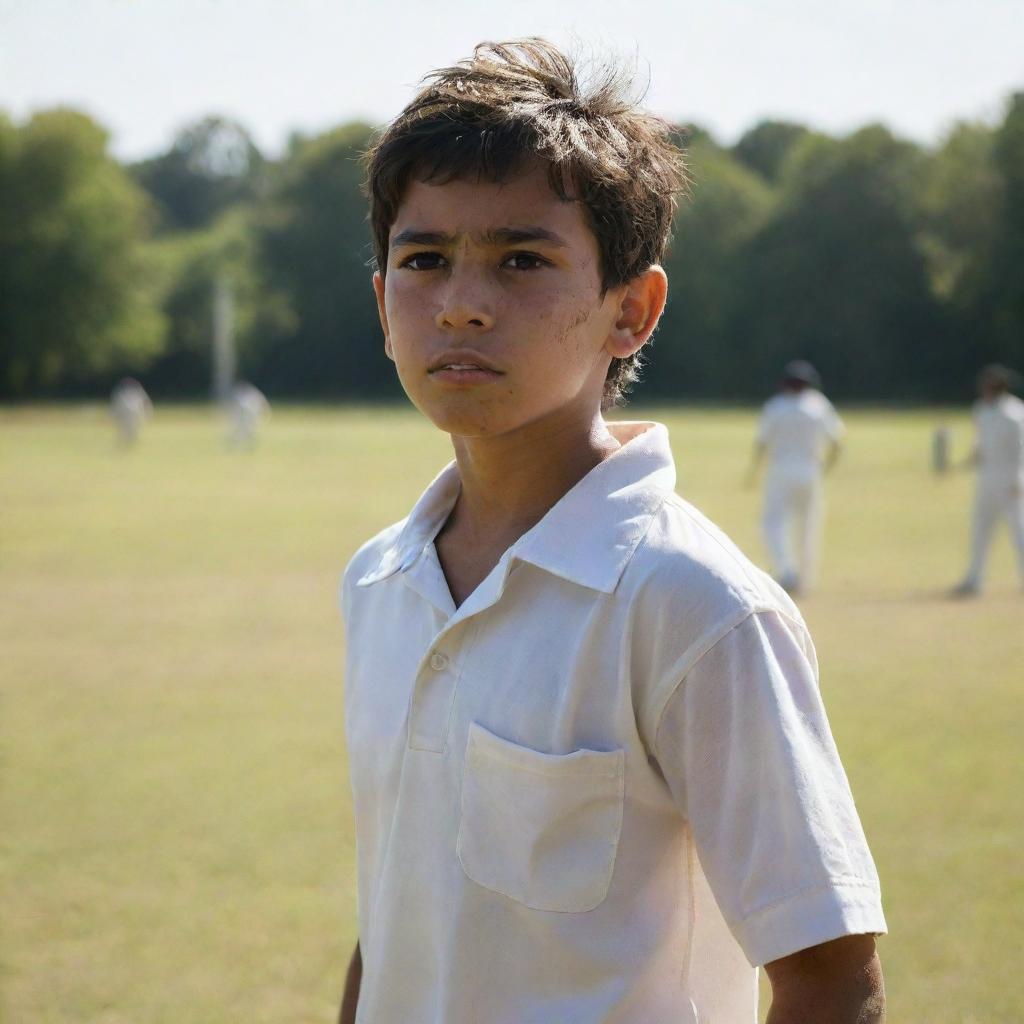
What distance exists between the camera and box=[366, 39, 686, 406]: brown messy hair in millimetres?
1931

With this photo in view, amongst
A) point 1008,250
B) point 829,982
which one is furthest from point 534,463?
point 1008,250

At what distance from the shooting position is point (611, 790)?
1.73 meters

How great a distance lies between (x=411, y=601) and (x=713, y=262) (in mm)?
78101

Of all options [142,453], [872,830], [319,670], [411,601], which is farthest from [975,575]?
[142,453]

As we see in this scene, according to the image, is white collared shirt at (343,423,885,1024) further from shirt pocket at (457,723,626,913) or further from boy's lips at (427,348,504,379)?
boy's lips at (427,348,504,379)

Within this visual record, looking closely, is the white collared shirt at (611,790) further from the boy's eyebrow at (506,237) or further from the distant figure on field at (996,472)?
the distant figure on field at (996,472)

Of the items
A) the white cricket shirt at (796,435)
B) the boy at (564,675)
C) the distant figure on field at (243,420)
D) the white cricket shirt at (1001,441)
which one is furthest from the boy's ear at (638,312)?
the distant figure on field at (243,420)

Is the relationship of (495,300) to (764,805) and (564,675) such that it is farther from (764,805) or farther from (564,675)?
(764,805)

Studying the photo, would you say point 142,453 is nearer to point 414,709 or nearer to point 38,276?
point 414,709

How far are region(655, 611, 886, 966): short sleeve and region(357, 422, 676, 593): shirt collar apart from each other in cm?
18

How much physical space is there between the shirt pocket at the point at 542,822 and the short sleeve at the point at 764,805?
0.12 meters

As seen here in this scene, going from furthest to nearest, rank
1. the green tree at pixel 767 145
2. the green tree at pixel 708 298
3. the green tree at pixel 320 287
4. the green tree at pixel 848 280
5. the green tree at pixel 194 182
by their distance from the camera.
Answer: the green tree at pixel 194 182, the green tree at pixel 767 145, the green tree at pixel 320 287, the green tree at pixel 708 298, the green tree at pixel 848 280

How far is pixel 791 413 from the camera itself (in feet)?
44.9

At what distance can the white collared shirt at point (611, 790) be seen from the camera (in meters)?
1.66
